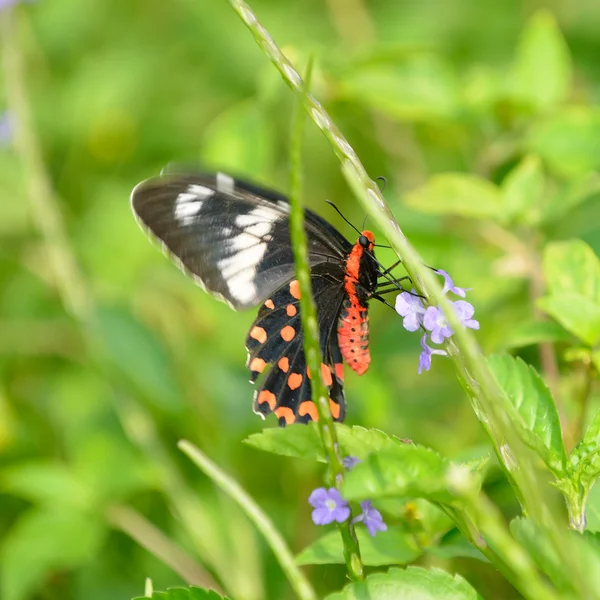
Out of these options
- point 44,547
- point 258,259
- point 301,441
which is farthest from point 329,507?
point 44,547

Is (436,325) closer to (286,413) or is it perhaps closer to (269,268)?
(286,413)

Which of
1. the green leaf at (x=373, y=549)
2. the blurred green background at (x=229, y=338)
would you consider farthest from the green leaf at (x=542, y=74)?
the green leaf at (x=373, y=549)

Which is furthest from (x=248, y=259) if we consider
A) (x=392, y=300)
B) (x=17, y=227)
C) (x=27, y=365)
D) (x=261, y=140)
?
(x=17, y=227)

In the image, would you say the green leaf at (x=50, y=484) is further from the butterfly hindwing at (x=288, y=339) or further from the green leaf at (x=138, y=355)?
the butterfly hindwing at (x=288, y=339)

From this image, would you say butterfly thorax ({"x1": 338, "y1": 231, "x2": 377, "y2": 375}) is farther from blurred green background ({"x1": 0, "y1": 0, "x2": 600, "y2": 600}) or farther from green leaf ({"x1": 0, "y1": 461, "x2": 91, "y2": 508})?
green leaf ({"x1": 0, "y1": 461, "x2": 91, "y2": 508})

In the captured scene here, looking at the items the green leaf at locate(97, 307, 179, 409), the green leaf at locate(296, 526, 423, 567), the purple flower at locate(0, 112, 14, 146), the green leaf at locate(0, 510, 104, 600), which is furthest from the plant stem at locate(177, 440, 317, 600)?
the purple flower at locate(0, 112, 14, 146)

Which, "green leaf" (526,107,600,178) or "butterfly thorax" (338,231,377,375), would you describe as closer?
"butterfly thorax" (338,231,377,375)
